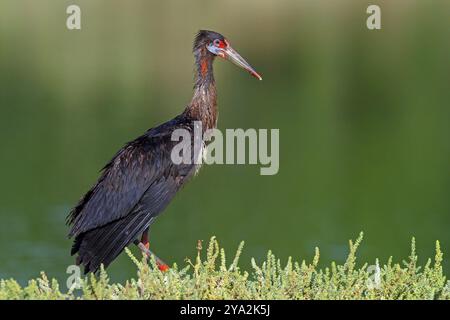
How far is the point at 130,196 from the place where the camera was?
8.38 m

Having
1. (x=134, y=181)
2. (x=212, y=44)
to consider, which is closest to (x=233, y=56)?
(x=212, y=44)

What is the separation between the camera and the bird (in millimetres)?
7973

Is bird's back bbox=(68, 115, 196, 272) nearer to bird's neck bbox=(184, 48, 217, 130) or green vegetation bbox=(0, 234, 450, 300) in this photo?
bird's neck bbox=(184, 48, 217, 130)

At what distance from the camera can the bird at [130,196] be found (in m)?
7.97

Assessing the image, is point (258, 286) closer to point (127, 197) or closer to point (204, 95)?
point (127, 197)

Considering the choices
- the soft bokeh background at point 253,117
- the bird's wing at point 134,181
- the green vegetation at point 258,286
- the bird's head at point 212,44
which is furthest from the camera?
the soft bokeh background at point 253,117

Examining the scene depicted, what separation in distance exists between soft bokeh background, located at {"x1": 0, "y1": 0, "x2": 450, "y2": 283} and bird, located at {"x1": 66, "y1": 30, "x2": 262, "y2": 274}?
5.85 m

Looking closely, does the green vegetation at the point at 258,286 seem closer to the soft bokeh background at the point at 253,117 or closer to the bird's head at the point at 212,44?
the bird's head at the point at 212,44

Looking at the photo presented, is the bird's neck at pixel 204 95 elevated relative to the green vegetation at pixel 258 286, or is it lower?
elevated

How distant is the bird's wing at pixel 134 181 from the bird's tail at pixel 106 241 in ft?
0.26

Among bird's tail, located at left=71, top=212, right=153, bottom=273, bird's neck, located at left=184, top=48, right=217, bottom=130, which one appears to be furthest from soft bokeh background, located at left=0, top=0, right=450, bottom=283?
bird's tail, located at left=71, top=212, right=153, bottom=273

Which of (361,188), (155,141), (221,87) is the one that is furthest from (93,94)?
(155,141)

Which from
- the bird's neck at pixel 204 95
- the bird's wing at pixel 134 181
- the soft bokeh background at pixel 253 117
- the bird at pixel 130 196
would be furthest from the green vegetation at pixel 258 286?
the soft bokeh background at pixel 253 117
